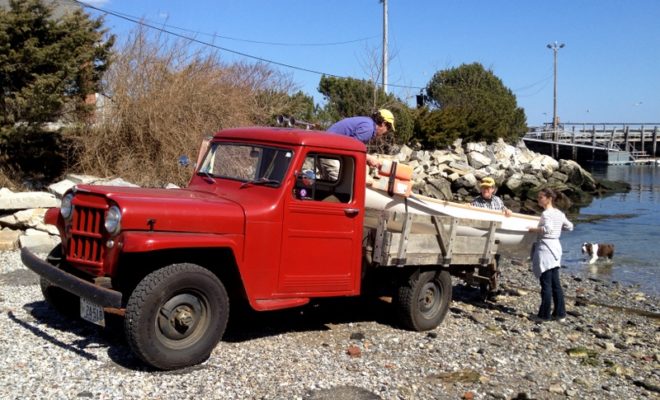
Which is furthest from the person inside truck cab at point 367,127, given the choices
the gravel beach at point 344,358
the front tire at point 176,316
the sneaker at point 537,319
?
the sneaker at point 537,319

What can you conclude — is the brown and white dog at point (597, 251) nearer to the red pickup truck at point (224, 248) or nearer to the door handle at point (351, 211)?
the red pickup truck at point (224, 248)

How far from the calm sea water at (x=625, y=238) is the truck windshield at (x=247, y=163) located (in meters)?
9.03

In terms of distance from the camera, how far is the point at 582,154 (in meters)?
63.2

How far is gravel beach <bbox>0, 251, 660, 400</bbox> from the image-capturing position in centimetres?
517

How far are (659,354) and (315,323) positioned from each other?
3.90 m

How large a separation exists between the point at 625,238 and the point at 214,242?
17.2 metres

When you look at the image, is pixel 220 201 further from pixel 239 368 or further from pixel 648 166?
pixel 648 166

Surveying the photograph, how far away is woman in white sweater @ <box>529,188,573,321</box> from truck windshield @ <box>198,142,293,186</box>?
394 centimetres

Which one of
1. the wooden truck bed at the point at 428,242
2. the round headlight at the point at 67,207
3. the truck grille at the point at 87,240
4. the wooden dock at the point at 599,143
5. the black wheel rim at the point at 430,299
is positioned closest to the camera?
the truck grille at the point at 87,240

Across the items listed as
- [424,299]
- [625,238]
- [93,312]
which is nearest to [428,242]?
[424,299]

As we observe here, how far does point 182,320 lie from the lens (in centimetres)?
541

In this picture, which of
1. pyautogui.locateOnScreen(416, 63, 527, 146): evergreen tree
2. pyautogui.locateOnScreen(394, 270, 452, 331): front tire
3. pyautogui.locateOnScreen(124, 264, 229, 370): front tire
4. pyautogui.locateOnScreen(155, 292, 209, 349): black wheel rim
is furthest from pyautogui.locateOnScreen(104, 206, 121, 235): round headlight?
pyautogui.locateOnScreen(416, 63, 527, 146): evergreen tree

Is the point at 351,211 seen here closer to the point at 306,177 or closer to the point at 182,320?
the point at 306,177

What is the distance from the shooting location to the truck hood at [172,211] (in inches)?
206
